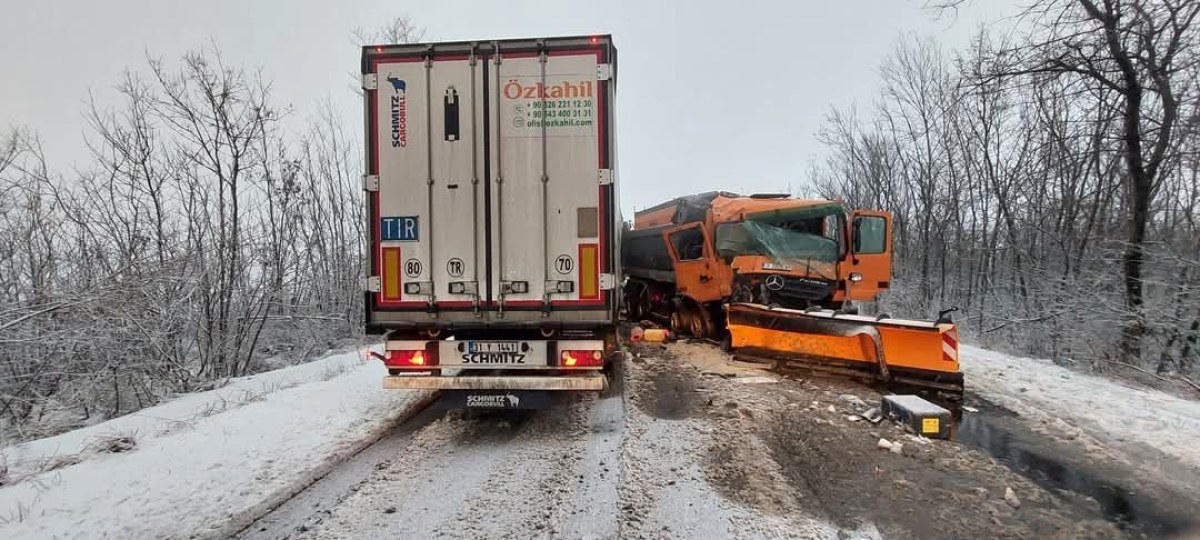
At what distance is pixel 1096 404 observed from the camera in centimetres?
589

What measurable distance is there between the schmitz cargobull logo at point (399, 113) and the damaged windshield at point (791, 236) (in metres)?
6.33

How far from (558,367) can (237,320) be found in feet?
29.0

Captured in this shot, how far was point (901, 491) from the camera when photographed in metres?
3.77

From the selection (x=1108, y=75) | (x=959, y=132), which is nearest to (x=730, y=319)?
(x=1108, y=75)

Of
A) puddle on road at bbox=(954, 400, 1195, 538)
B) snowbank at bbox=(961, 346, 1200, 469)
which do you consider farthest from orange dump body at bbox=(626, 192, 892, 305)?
puddle on road at bbox=(954, 400, 1195, 538)

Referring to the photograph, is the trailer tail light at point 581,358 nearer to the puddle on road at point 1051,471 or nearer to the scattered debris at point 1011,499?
the scattered debris at point 1011,499

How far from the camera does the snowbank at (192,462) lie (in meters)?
3.38

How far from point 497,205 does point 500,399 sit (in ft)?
5.85

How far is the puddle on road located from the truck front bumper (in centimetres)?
337

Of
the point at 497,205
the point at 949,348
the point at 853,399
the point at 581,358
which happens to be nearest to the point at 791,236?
the point at 949,348

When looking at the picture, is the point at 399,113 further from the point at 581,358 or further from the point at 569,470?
the point at 569,470

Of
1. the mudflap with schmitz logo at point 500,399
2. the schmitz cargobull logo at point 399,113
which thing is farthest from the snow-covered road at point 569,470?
the schmitz cargobull logo at point 399,113

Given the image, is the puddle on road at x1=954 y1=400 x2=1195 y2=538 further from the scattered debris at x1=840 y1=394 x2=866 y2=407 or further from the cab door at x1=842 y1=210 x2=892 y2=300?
the cab door at x1=842 y1=210 x2=892 y2=300

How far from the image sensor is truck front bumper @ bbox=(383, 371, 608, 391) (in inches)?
191
